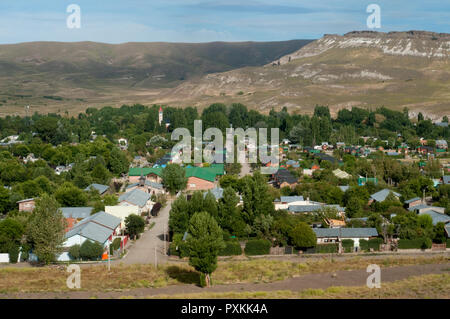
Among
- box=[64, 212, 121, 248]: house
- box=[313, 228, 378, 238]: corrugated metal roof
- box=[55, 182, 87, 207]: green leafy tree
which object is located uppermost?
box=[55, 182, 87, 207]: green leafy tree

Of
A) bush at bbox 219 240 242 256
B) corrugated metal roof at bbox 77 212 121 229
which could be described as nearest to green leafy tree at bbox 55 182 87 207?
corrugated metal roof at bbox 77 212 121 229

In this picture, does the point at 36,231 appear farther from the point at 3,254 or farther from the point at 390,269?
the point at 390,269

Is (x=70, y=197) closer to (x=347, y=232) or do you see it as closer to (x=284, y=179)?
(x=284, y=179)

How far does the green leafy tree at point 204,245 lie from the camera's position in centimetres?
1825

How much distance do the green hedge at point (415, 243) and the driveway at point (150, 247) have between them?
427 inches

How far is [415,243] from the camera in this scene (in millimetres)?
23859

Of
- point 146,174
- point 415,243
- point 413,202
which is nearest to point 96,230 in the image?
point 415,243

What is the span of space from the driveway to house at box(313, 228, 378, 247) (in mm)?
7284

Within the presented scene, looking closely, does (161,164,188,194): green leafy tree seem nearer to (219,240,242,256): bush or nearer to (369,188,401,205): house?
(369,188,401,205): house

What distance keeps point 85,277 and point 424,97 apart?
304ft

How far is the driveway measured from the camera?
73.6 feet

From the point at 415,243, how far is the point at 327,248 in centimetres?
411

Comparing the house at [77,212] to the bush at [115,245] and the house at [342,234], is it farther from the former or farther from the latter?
the house at [342,234]

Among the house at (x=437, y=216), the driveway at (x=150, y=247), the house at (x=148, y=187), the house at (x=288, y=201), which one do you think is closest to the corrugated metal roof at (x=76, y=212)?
the driveway at (x=150, y=247)
